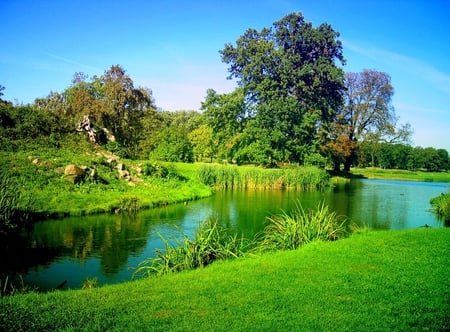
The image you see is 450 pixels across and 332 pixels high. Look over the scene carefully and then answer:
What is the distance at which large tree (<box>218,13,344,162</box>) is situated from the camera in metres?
41.6

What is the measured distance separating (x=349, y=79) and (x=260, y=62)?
16.7 m

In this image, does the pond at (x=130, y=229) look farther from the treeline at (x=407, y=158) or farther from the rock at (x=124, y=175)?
the treeline at (x=407, y=158)

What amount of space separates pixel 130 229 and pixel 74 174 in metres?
6.74

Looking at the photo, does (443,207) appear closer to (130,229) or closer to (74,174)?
(130,229)

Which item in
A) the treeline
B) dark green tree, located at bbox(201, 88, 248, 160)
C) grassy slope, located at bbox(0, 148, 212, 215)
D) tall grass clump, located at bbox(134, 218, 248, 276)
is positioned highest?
dark green tree, located at bbox(201, 88, 248, 160)

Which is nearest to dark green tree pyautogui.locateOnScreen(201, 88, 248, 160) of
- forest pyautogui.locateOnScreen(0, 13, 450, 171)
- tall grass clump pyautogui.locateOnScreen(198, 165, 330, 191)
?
forest pyautogui.locateOnScreen(0, 13, 450, 171)

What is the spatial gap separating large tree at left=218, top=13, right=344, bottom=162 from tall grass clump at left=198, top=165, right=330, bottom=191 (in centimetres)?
633

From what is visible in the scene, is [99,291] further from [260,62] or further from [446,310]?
[260,62]

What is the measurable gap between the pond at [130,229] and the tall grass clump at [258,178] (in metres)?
4.04

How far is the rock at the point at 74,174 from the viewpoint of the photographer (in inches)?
814

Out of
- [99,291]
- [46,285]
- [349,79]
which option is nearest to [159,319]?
[99,291]

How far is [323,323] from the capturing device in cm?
570

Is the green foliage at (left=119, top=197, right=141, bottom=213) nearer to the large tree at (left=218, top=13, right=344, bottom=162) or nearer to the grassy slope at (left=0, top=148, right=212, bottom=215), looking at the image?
the grassy slope at (left=0, top=148, right=212, bottom=215)

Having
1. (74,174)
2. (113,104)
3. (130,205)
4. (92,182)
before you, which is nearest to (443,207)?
(130,205)
